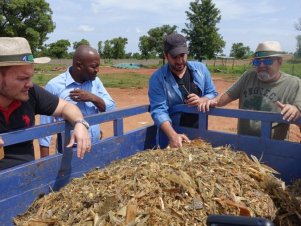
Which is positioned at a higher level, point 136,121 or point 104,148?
point 104,148

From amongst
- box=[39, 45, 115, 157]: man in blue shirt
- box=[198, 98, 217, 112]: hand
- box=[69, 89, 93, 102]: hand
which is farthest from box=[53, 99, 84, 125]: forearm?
box=[198, 98, 217, 112]: hand

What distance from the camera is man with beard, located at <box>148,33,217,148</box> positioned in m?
3.72

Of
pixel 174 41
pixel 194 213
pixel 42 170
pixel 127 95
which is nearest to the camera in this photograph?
pixel 194 213

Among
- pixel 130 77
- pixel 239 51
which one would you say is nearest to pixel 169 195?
pixel 130 77

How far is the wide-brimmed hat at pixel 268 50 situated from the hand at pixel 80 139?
5.92ft

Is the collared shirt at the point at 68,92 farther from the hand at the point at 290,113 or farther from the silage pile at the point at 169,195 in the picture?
the hand at the point at 290,113

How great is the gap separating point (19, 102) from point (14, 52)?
386 millimetres

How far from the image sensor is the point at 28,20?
46.3 metres

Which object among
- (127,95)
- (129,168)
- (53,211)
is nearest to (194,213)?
(129,168)

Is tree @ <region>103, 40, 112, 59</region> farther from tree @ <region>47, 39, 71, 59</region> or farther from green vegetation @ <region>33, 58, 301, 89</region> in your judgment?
green vegetation @ <region>33, 58, 301, 89</region>

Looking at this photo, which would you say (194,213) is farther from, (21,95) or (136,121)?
(136,121)

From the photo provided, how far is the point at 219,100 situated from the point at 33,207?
2111mm

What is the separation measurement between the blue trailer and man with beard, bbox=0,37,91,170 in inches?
5.7

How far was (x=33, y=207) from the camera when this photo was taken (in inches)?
104
